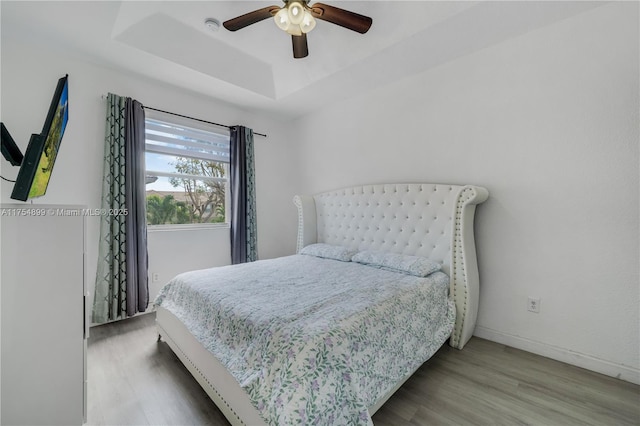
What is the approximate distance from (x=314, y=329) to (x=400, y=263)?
1.34m

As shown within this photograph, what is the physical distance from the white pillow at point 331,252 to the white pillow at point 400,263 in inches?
5.1

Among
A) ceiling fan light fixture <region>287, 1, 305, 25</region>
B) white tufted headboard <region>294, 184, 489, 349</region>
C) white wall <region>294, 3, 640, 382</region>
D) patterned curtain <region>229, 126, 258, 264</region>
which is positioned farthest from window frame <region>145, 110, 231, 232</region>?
white wall <region>294, 3, 640, 382</region>

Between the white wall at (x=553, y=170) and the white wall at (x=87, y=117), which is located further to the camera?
the white wall at (x=87, y=117)

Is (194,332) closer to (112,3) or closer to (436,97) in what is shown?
(112,3)

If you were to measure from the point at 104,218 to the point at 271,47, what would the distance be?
2.37 m

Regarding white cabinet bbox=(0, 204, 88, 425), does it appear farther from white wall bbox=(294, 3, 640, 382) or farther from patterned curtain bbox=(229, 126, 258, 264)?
white wall bbox=(294, 3, 640, 382)

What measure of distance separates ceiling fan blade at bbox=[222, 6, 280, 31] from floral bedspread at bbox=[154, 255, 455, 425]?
6.09ft

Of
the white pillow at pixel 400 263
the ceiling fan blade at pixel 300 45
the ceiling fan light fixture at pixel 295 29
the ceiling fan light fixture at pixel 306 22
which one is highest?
the ceiling fan blade at pixel 300 45

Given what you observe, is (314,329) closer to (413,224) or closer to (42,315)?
(42,315)

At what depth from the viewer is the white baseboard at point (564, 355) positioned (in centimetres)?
178

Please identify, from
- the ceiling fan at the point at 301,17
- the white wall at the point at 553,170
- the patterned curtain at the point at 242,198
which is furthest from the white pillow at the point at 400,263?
the ceiling fan at the point at 301,17

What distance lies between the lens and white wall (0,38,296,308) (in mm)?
2230

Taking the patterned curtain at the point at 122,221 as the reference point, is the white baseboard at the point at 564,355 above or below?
below

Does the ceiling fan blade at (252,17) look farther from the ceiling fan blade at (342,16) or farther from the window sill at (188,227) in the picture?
the window sill at (188,227)
